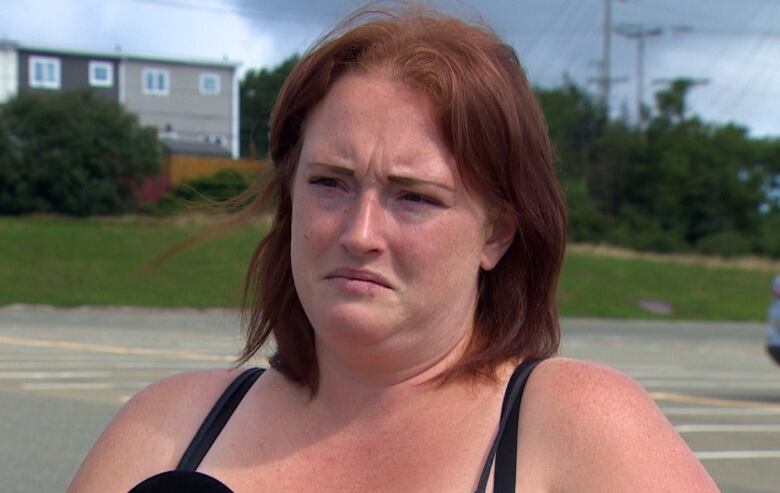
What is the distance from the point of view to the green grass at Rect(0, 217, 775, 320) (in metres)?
33.0

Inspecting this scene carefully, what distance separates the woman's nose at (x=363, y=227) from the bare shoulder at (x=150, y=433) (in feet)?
1.56

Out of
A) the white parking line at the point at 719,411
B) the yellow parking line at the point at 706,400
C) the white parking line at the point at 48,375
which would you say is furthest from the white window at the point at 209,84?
the white parking line at the point at 719,411

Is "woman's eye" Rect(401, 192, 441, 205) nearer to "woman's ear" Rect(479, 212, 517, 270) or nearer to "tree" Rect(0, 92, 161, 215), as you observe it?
"woman's ear" Rect(479, 212, 517, 270)

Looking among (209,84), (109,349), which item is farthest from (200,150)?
(209,84)

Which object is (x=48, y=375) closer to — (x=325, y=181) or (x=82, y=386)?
(x=82, y=386)

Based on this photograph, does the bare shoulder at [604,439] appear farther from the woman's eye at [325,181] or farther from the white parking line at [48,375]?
the white parking line at [48,375]

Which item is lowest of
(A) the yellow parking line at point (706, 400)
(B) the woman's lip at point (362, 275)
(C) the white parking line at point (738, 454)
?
(A) the yellow parking line at point (706, 400)

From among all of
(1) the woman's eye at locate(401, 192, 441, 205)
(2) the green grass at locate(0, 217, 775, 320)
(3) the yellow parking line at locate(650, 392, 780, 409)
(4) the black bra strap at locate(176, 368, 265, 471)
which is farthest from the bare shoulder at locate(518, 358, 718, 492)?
(2) the green grass at locate(0, 217, 775, 320)

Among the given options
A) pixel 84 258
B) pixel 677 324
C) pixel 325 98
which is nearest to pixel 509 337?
pixel 325 98

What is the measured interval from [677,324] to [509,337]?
33240 millimetres

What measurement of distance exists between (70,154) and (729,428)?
38.6 meters

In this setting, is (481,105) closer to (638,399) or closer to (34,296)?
(638,399)

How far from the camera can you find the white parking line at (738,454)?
8.04 meters

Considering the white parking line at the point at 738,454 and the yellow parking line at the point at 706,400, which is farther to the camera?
the yellow parking line at the point at 706,400
